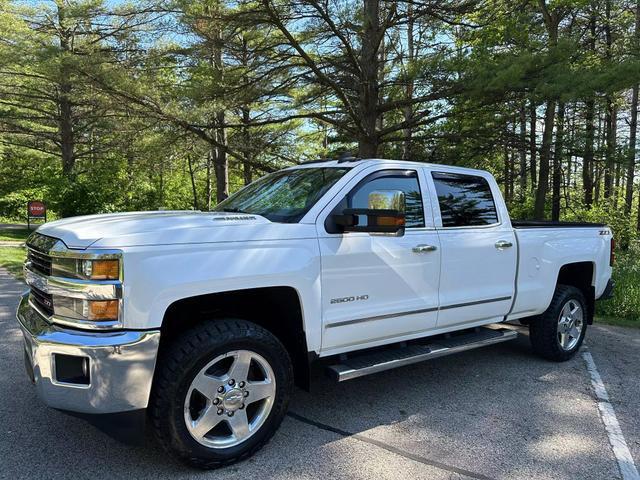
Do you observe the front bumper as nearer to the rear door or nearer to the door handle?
the door handle

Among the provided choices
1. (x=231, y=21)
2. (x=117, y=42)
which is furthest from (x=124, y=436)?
(x=117, y=42)

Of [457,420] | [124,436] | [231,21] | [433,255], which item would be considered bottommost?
[457,420]

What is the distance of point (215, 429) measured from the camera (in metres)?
3.20

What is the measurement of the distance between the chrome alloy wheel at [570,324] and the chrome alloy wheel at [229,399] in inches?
140

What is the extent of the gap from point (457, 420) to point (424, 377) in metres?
0.95

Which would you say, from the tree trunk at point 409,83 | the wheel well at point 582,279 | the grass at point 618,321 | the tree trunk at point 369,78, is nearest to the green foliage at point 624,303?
the grass at point 618,321

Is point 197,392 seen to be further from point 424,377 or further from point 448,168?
point 448,168

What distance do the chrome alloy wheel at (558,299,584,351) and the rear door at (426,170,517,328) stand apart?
0.99 metres

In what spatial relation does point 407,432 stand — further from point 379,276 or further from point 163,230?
point 163,230

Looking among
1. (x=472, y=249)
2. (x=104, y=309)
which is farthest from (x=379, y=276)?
(x=104, y=309)

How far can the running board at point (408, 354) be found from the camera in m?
3.58

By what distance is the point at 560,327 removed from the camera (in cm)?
533

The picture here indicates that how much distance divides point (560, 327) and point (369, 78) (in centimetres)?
727

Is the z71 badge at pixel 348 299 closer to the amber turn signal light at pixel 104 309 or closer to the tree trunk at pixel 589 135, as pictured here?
the amber turn signal light at pixel 104 309
